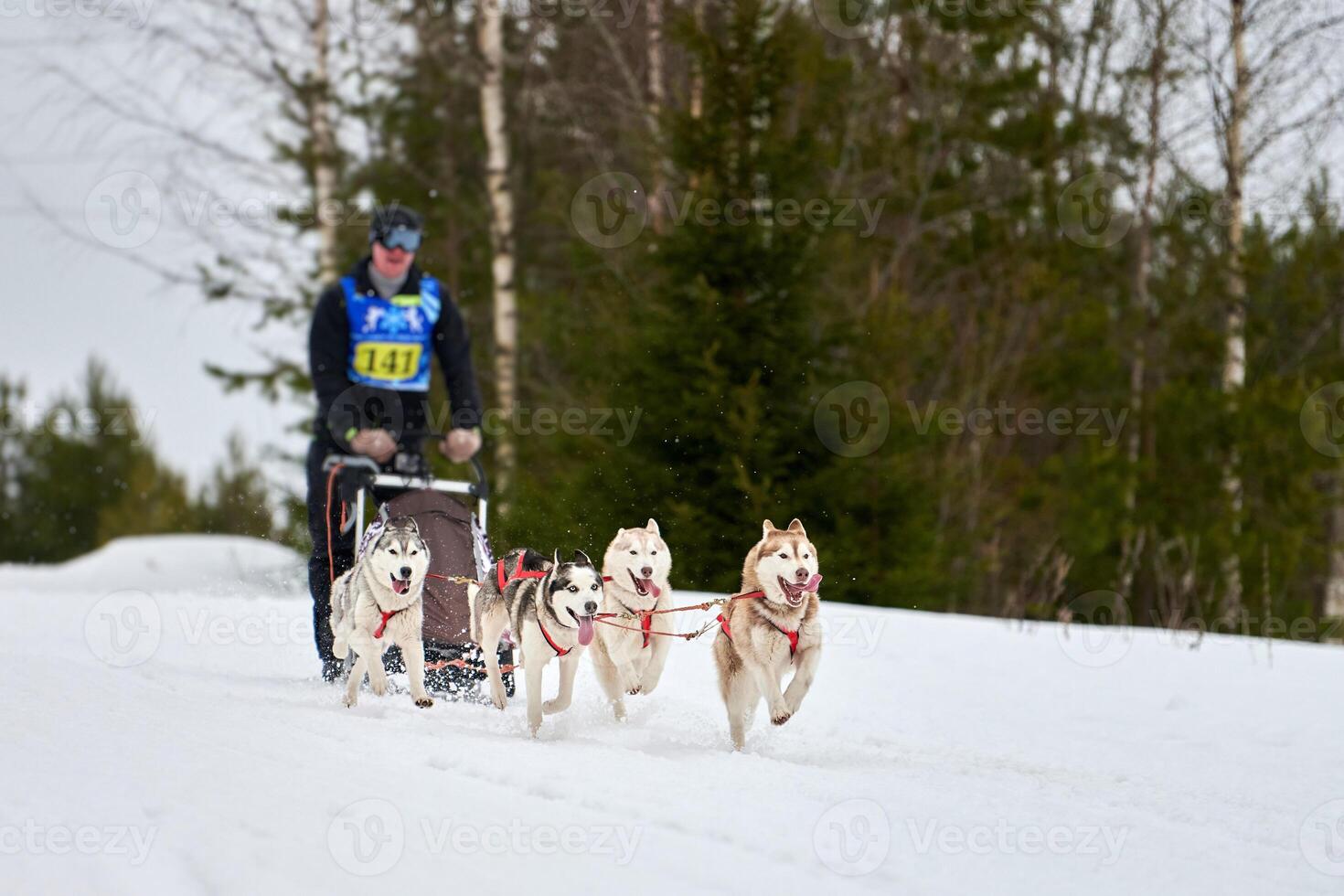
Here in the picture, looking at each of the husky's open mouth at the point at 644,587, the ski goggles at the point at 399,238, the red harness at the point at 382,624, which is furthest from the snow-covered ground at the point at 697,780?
the ski goggles at the point at 399,238

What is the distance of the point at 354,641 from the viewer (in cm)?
443

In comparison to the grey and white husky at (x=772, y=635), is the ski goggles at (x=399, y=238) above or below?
above

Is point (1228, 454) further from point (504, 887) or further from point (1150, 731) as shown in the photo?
point (504, 887)

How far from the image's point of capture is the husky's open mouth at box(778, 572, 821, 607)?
4.10 metres

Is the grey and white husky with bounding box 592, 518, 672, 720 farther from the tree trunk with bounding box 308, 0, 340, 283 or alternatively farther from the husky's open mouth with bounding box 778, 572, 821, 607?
the tree trunk with bounding box 308, 0, 340, 283

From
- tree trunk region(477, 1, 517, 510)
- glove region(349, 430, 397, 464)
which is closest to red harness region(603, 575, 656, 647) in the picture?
glove region(349, 430, 397, 464)

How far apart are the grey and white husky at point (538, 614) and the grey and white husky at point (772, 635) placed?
1.69ft

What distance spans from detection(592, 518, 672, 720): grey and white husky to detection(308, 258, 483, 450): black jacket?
3.58 ft

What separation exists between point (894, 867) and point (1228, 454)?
44.6 feet

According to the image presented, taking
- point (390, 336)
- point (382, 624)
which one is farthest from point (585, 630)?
point (390, 336)

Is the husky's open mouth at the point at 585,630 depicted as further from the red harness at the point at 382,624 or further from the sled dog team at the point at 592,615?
the red harness at the point at 382,624

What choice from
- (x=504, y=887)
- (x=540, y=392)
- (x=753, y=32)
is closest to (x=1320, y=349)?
(x=540, y=392)

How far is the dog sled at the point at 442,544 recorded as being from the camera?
190 inches

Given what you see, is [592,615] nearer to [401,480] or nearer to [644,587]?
[644,587]
